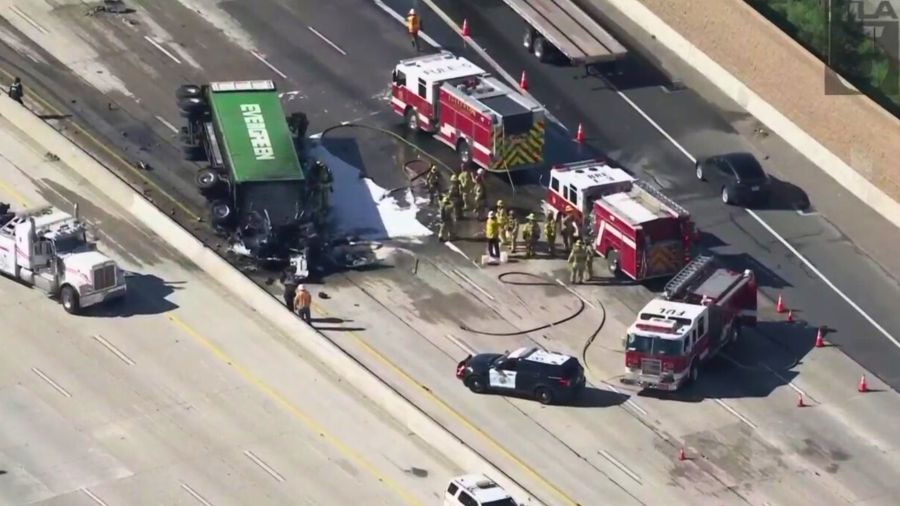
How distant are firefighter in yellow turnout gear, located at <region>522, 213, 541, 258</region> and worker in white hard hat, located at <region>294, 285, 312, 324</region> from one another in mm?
7009

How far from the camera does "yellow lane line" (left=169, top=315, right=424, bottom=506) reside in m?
58.7

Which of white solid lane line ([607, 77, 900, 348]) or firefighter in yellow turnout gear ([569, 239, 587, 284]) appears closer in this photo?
white solid lane line ([607, 77, 900, 348])

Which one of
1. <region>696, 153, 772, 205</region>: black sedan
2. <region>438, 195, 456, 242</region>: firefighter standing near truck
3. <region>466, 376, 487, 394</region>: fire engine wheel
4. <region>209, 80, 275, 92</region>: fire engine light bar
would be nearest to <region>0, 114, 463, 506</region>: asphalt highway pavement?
<region>466, 376, 487, 394</region>: fire engine wheel

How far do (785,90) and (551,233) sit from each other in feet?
34.8

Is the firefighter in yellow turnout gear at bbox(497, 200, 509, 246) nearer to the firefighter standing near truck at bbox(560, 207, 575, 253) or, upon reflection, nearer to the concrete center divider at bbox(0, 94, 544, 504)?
the firefighter standing near truck at bbox(560, 207, 575, 253)

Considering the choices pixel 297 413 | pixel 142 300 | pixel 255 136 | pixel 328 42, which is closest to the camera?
pixel 297 413

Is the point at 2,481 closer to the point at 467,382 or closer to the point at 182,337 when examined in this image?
the point at 182,337

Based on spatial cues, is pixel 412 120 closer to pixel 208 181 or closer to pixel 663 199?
pixel 208 181

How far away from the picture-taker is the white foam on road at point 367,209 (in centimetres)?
Result: 6881

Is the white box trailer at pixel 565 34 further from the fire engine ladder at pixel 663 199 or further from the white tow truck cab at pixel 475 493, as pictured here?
the white tow truck cab at pixel 475 493

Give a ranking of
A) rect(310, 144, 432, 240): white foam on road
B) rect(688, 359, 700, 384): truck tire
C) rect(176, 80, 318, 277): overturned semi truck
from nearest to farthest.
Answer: rect(688, 359, 700, 384): truck tire < rect(176, 80, 318, 277): overturned semi truck < rect(310, 144, 432, 240): white foam on road

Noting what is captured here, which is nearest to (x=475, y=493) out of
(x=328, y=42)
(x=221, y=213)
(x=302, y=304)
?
(x=302, y=304)

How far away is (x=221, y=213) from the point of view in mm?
66688

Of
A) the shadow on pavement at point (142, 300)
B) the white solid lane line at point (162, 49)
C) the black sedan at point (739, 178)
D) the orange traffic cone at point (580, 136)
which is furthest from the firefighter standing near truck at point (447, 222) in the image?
the white solid lane line at point (162, 49)
